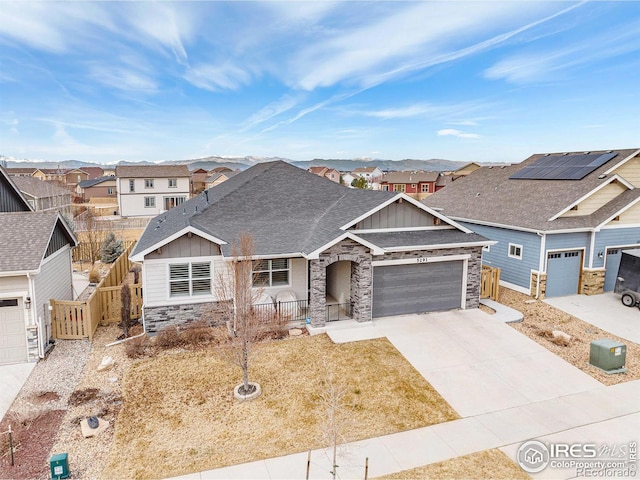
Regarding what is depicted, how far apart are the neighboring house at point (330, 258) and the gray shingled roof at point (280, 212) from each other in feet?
0.23

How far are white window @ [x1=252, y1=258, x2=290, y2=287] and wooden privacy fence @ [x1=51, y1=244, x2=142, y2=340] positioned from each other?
5024 mm

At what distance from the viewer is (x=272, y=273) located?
15.1 m

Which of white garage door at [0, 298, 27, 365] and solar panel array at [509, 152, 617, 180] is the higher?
solar panel array at [509, 152, 617, 180]

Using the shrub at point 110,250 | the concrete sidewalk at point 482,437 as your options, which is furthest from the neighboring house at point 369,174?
the concrete sidewalk at point 482,437

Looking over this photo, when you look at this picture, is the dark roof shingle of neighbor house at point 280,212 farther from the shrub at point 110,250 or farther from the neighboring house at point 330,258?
the shrub at point 110,250

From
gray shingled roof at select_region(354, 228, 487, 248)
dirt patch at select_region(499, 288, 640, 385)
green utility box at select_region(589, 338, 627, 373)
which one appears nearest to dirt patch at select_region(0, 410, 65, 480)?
gray shingled roof at select_region(354, 228, 487, 248)

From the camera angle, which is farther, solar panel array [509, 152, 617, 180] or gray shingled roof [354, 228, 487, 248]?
solar panel array [509, 152, 617, 180]

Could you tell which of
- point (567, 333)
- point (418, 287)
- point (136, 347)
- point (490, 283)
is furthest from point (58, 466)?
point (490, 283)

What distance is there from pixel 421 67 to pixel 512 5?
17701 millimetres

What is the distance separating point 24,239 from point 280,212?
9.51 m

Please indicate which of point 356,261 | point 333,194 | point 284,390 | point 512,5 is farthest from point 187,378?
point 512,5

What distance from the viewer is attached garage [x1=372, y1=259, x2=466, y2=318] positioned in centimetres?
1491

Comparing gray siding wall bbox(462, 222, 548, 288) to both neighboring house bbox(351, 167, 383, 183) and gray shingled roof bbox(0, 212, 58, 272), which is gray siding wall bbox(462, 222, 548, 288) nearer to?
gray shingled roof bbox(0, 212, 58, 272)

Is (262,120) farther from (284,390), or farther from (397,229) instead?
(284,390)
